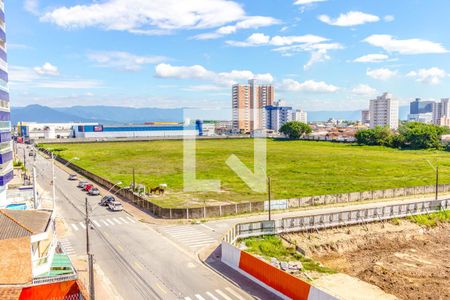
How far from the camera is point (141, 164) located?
9075 centimetres

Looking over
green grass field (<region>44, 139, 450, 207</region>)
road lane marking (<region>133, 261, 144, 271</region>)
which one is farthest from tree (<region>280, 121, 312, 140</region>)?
road lane marking (<region>133, 261, 144, 271</region>)

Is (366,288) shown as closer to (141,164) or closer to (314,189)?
(314,189)

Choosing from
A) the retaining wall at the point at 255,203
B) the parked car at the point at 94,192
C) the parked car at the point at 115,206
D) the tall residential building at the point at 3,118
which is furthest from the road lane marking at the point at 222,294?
the parked car at the point at 94,192

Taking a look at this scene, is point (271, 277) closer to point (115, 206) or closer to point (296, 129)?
point (115, 206)

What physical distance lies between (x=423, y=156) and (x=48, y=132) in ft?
565

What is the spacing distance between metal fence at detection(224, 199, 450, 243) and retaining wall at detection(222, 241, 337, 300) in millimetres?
4092

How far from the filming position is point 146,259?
3056 centimetres

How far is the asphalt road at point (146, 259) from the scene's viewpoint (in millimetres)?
24906

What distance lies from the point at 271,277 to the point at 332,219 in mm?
18049

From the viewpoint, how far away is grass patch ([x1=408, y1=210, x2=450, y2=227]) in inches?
1737

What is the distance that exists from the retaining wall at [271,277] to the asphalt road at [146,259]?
769 millimetres

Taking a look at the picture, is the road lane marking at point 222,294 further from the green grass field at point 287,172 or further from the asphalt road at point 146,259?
the green grass field at point 287,172

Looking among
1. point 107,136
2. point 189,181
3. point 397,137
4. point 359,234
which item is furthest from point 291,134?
point 359,234

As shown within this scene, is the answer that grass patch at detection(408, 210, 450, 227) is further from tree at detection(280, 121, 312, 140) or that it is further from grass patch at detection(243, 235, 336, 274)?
tree at detection(280, 121, 312, 140)
